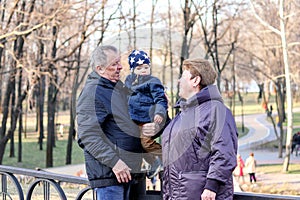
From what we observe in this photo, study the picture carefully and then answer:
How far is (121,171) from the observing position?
3.63 metres

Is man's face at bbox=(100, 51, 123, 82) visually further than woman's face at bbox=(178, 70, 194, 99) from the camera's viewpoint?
Yes

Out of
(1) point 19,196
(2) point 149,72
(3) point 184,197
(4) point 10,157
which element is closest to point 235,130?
(3) point 184,197

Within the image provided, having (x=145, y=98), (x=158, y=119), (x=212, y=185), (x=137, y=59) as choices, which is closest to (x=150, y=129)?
(x=158, y=119)

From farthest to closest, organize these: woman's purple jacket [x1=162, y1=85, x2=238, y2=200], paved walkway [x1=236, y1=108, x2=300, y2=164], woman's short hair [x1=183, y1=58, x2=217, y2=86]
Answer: paved walkway [x1=236, y1=108, x2=300, y2=164]
woman's short hair [x1=183, y1=58, x2=217, y2=86]
woman's purple jacket [x1=162, y1=85, x2=238, y2=200]

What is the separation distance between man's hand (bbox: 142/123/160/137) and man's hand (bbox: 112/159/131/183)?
0.80ft

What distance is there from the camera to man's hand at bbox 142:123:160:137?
3.63 m

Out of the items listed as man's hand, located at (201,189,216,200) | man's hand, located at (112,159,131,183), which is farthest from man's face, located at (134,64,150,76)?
man's hand, located at (201,189,216,200)

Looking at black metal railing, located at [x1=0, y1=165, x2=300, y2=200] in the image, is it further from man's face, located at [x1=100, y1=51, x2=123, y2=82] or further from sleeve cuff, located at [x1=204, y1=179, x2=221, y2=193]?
man's face, located at [x1=100, y1=51, x2=123, y2=82]

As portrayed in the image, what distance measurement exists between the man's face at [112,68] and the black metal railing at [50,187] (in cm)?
80

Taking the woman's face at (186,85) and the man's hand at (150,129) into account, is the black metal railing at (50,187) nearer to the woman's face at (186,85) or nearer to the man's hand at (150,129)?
the man's hand at (150,129)

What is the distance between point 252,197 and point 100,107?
3.61 ft

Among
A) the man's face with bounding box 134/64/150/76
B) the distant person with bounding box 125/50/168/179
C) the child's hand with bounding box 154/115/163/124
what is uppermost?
the man's face with bounding box 134/64/150/76

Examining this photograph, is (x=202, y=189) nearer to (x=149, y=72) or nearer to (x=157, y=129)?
(x=157, y=129)

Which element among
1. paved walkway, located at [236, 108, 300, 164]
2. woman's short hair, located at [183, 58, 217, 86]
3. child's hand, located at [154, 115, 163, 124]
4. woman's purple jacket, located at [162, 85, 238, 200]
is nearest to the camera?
woman's purple jacket, located at [162, 85, 238, 200]
